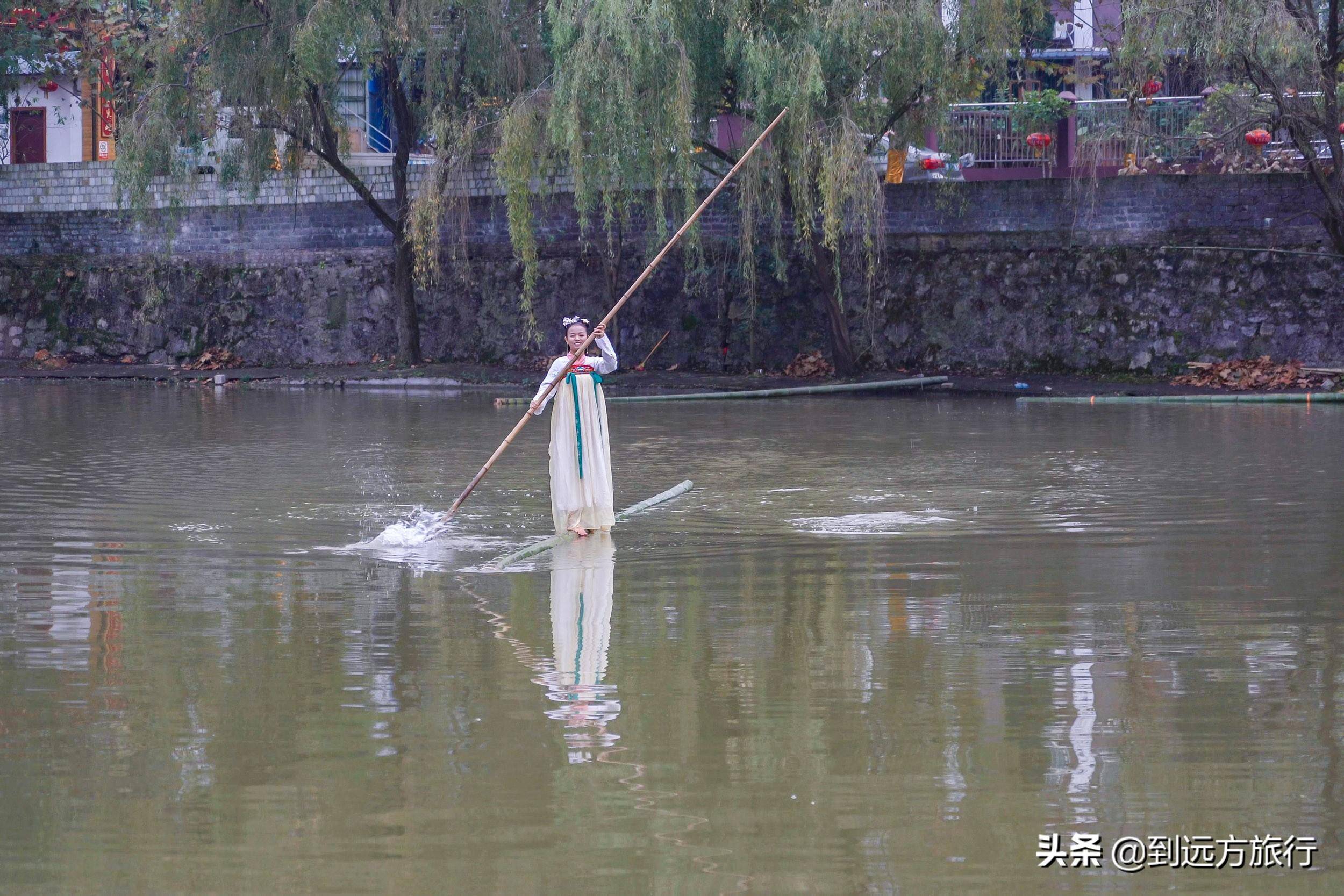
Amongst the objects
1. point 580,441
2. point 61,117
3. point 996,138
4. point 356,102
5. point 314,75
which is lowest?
point 580,441

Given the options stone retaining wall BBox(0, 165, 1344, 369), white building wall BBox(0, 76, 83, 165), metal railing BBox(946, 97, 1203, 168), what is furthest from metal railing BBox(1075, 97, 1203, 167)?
white building wall BBox(0, 76, 83, 165)

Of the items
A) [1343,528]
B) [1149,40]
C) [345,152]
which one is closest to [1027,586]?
[1343,528]

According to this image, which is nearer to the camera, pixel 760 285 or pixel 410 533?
pixel 410 533

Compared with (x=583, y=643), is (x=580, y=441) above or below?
above

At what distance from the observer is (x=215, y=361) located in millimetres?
29234

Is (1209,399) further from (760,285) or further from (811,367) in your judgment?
(760,285)

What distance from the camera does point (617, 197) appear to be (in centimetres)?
2420

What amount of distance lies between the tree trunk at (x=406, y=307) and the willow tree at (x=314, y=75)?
2.91ft

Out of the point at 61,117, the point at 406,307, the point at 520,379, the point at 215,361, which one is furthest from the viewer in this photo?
the point at 61,117

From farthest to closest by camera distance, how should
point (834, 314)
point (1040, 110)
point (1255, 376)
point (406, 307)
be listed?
point (406, 307) < point (1040, 110) < point (834, 314) < point (1255, 376)

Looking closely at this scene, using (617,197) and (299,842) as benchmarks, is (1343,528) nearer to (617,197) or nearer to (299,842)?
(299,842)

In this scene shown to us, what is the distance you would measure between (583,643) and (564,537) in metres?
3.15

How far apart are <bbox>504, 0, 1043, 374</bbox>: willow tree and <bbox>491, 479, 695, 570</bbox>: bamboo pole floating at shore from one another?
10.2m

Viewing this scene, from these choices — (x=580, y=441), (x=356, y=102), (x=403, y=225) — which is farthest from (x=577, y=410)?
(x=356, y=102)
